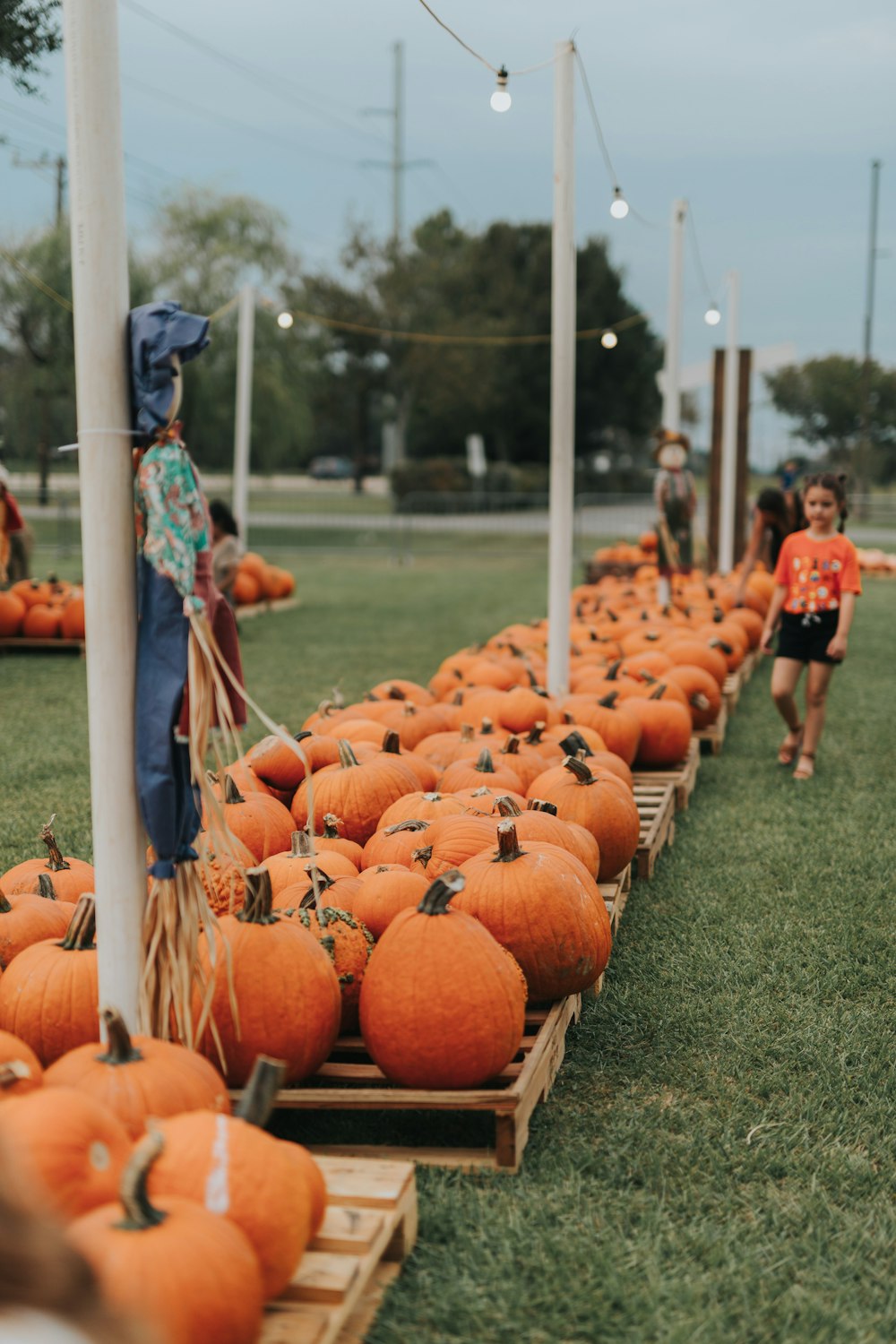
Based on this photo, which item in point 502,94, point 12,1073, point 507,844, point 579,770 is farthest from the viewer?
point 502,94

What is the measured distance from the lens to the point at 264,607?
16.7 m

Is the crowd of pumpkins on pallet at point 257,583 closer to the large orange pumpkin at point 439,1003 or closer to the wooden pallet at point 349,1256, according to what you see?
the large orange pumpkin at point 439,1003

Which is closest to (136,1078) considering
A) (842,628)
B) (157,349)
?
(157,349)

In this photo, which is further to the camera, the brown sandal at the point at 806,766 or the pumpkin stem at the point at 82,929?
the brown sandal at the point at 806,766

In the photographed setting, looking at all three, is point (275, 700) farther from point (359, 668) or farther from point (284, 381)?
point (284, 381)

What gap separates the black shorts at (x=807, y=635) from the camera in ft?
23.1

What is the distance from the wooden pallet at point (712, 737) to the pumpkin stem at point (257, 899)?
15.9 ft

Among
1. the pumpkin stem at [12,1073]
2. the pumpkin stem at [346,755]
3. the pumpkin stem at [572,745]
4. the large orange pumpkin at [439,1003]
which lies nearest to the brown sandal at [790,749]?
the pumpkin stem at [572,745]

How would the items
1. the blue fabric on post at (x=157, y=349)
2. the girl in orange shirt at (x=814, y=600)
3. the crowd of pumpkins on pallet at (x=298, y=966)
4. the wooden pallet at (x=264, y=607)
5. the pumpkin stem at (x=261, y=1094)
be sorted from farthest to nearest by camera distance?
the wooden pallet at (x=264, y=607)
the girl in orange shirt at (x=814, y=600)
the blue fabric on post at (x=157, y=349)
the pumpkin stem at (x=261, y=1094)
the crowd of pumpkins on pallet at (x=298, y=966)

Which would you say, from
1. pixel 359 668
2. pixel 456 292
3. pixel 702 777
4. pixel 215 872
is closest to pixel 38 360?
pixel 456 292

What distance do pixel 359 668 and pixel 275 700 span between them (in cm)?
193

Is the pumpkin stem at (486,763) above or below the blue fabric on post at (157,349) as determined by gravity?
below

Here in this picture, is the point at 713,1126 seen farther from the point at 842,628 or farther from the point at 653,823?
the point at 842,628

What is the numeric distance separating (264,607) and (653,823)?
1181 cm
